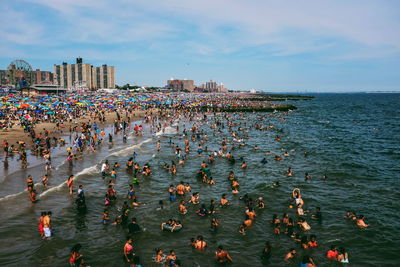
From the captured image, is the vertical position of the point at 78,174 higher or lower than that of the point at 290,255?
higher

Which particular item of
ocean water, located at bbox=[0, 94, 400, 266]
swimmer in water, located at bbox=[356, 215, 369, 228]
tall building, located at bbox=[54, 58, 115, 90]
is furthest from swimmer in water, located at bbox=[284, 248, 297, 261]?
tall building, located at bbox=[54, 58, 115, 90]

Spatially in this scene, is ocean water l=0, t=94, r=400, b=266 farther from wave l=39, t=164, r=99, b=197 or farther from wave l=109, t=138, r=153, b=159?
wave l=109, t=138, r=153, b=159

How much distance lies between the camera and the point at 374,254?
13.0 meters

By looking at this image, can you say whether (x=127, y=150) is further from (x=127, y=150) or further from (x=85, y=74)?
(x=85, y=74)

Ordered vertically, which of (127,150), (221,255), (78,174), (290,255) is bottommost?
(290,255)

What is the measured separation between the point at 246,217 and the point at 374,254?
20.1ft

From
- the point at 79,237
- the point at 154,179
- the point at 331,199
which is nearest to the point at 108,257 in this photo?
the point at 79,237

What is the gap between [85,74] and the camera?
582ft

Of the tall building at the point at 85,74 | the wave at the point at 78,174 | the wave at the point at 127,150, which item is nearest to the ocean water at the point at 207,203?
the wave at the point at 78,174

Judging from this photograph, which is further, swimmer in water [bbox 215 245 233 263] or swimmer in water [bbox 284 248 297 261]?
swimmer in water [bbox 284 248 297 261]

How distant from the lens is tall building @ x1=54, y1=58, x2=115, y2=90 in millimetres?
177750

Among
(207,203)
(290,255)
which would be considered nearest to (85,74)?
(207,203)

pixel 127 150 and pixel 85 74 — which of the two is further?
pixel 85 74

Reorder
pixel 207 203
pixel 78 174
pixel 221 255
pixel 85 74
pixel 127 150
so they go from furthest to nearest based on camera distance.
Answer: pixel 85 74 → pixel 127 150 → pixel 78 174 → pixel 207 203 → pixel 221 255
